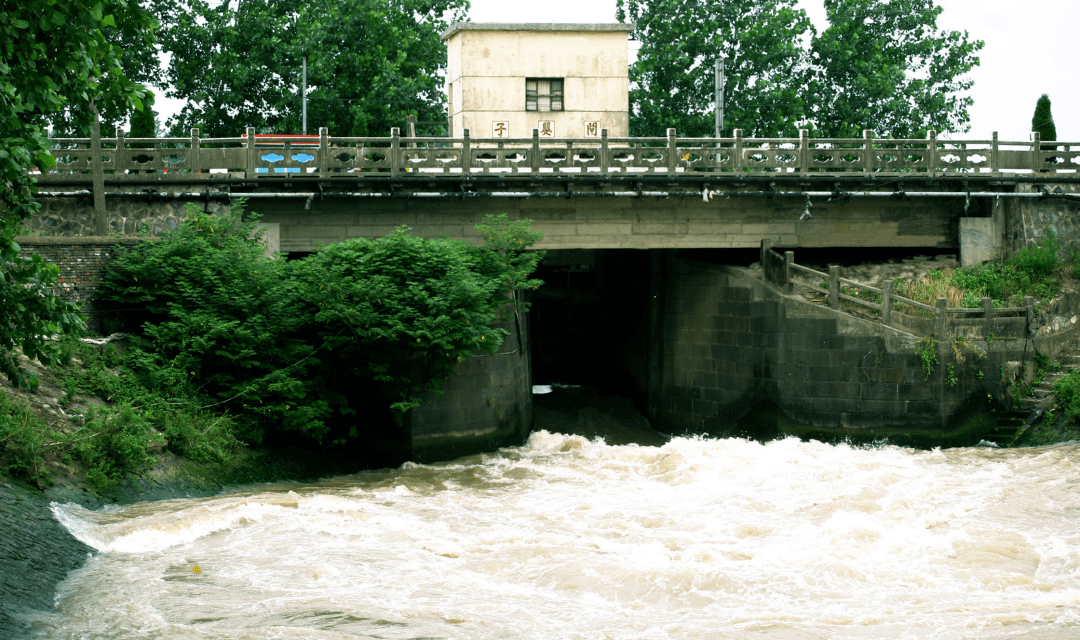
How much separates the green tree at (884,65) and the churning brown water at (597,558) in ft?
90.7

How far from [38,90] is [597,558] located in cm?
874

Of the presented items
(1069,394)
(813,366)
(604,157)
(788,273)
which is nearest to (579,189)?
(604,157)

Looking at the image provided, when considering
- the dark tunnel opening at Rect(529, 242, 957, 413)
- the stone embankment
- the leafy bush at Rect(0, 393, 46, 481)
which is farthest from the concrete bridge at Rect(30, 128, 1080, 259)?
the stone embankment

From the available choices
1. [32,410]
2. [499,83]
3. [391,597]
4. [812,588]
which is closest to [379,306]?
[32,410]

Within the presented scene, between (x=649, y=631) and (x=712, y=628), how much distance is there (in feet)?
2.34

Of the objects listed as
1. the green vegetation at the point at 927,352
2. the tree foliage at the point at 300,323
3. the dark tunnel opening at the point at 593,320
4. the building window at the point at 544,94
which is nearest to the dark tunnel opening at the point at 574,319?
the dark tunnel opening at the point at 593,320

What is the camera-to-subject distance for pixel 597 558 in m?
14.0

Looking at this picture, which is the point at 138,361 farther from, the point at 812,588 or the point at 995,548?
the point at 995,548

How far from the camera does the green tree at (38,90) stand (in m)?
8.84

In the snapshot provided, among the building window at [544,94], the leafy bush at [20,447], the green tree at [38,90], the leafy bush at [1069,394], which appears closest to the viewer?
the green tree at [38,90]

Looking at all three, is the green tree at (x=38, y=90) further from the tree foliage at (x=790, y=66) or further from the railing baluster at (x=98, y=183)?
the tree foliage at (x=790, y=66)

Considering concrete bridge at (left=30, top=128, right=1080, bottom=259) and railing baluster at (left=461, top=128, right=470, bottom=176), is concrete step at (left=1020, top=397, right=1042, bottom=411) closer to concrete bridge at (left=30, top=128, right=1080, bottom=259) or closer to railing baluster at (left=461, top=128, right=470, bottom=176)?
concrete bridge at (left=30, top=128, right=1080, bottom=259)

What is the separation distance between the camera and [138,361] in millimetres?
18750

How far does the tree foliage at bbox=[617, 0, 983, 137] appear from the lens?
4406 centimetres
